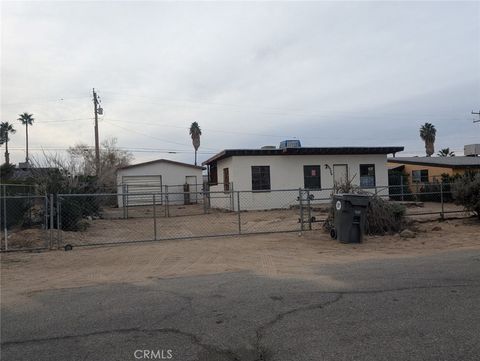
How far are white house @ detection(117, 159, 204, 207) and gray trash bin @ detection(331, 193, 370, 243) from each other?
2331cm

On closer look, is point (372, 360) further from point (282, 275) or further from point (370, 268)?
point (370, 268)

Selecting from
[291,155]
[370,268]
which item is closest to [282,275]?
[370,268]

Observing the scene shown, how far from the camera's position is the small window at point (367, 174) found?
2783 cm

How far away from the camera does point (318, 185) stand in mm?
27203

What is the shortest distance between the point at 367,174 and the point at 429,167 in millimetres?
10189

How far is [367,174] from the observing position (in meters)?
28.0

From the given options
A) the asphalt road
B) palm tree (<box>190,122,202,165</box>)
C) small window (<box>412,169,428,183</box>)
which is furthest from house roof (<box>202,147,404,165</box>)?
palm tree (<box>190,122,202,165</box>)

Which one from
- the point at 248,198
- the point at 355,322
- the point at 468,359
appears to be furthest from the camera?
the point at 248,198

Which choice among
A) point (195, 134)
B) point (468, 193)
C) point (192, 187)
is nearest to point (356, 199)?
point (468, 193)

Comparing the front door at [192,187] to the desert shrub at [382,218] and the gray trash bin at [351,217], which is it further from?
the gray trash bin at [351,217]

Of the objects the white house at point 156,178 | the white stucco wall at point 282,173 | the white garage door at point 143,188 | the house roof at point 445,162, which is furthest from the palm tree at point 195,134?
the white stucco wall at point 282,173

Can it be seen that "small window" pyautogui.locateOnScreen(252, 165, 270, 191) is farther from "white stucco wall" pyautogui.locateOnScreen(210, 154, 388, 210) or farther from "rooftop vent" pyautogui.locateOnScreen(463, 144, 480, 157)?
"rooftop vent" pyautogui.locateOnScreen(463, 144, 480, 157)

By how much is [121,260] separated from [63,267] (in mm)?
1248

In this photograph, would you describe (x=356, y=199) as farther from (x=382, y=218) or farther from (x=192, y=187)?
(x=192, y=187)
